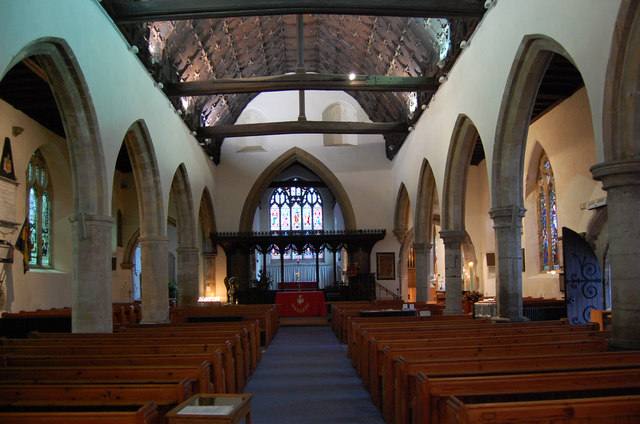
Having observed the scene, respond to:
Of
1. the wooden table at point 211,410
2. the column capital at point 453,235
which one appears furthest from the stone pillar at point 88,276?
the column capital at point 453,235

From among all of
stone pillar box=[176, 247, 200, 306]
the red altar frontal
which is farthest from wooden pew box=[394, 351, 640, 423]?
stone pillar box=[176, 247, 200, 306]

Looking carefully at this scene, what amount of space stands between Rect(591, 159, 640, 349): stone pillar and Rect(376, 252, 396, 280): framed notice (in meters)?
15.4

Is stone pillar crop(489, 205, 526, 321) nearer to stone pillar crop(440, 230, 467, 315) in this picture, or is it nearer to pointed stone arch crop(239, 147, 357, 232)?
stone pillar crop(440, 230, 467, 315)

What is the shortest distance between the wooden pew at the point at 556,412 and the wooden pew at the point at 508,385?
638 millimetres

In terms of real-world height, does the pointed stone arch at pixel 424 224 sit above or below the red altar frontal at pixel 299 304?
above

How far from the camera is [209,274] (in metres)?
21.0

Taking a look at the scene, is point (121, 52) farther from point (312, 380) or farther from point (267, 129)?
point (267, 129)

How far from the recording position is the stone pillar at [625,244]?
5.51 metres

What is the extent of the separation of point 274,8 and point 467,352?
7.09m

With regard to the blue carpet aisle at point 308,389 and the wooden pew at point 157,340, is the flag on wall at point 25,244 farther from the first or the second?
the wooden pew at point 157,340

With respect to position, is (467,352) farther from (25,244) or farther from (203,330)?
(25,244)

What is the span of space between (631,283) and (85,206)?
7272 mm

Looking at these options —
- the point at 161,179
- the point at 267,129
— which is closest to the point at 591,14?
the point at 161,179

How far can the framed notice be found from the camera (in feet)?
69.0
